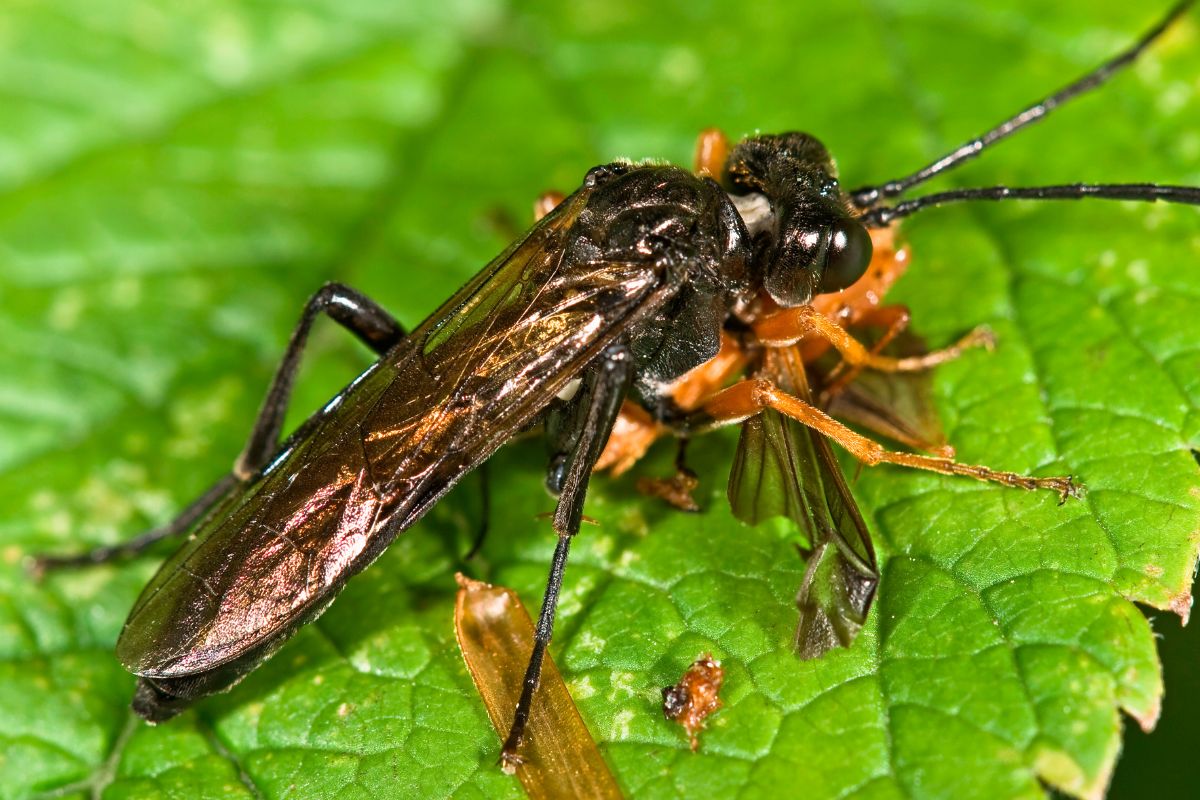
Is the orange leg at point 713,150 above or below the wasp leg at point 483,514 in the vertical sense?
above

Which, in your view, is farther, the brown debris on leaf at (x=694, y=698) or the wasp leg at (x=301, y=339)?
the wasp leg at (x=301, y=339)

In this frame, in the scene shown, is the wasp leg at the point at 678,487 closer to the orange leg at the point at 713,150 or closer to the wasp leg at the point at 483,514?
the wasp leg at the point at 483,514

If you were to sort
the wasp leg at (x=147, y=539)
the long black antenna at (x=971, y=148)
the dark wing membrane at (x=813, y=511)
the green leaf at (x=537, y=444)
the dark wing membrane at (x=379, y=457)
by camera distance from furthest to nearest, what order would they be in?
the wasp leg at (x=147, y=539) < the long black antenna at (x=971, y=148) < the dark wing membrane at (x=379, y=457) < the dark wing membrane at (x=813, y=511) < the green leaf at (x=537, y=444)

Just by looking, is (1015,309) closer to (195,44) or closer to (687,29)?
(687,29)

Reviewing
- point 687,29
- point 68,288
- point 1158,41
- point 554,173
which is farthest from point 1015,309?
point 68,288

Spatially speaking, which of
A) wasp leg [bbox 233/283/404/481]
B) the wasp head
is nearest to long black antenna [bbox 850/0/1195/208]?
the wasp head

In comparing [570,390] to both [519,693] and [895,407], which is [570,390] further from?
[895,407]

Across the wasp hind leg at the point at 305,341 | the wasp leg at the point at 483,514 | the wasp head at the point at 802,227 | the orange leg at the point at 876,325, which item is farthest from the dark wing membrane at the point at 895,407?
the wasp hind leg at the point at 305,341
